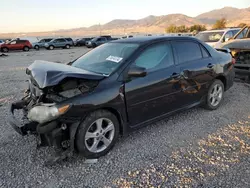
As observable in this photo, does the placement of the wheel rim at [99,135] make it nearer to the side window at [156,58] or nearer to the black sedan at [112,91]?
the black sedan at [112,91]

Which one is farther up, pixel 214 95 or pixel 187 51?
pixel 187 51

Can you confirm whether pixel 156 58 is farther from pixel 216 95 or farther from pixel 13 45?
pixel 13 45

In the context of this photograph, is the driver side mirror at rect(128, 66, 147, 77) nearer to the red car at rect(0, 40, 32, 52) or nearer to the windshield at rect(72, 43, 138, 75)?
the windshield at rect(72, 43, 138, 75)

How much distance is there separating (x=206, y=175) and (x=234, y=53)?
5343mm

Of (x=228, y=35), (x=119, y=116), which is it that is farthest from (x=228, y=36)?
(x=119, y=116)

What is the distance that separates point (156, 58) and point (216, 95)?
1941 millimetres

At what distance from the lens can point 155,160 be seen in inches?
117

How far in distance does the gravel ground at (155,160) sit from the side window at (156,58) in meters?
1.13

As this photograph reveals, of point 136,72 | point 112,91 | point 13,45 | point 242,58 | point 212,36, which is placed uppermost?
point 136,72

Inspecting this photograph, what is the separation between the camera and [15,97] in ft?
19.3

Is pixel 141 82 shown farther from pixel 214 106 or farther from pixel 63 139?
pixel 214 106

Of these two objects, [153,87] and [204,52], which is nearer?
[153,87]

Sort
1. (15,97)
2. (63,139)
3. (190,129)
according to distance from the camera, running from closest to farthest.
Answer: (63,139)
(190,129)
(15,97)

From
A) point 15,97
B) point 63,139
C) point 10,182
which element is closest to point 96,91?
point 63,139
